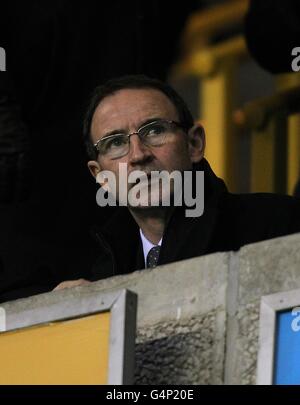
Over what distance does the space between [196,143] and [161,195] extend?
10.9 inches

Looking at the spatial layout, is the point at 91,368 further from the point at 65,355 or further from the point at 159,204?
the point at 159,204

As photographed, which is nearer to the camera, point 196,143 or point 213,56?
point 196,143

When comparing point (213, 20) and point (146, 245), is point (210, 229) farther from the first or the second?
point (213, 20)

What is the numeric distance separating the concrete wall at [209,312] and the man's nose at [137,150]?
60 cm

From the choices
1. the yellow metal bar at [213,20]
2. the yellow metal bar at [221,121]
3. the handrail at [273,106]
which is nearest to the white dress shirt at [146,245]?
the handrail at [273,106]

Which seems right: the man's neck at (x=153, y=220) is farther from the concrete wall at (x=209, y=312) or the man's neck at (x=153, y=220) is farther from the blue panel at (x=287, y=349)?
the blue panel at (x=287, y=349)

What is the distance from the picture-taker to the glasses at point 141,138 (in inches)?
256

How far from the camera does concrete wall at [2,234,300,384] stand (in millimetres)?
5617

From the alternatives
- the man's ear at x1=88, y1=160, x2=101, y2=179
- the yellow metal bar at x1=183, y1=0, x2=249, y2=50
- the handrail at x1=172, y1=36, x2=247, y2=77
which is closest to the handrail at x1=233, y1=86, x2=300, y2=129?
the yellow metal bar at x1=183, y1=0, x2=249, y2=50

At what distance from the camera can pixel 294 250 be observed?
5.62m

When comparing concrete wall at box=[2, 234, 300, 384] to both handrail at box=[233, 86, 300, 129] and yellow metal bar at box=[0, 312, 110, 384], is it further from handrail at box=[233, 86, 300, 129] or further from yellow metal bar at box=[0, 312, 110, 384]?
handrail at box=[233, 86, 300, 129]

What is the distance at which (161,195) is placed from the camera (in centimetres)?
647

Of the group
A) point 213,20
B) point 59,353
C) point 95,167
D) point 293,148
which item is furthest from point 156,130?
point 213,20

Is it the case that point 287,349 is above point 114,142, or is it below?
below
